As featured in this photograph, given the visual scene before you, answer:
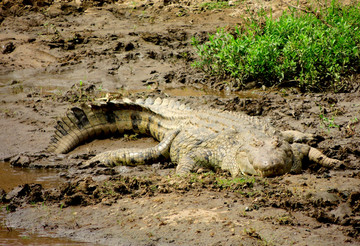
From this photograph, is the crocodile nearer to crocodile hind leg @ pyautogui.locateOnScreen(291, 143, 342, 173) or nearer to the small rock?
crocodile hind leg @ pyautogui.locateOnScreen(291, 143, 342, 173)

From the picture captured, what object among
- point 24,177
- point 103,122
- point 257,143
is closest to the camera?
point 257,143

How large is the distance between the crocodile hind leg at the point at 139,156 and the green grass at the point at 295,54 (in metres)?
2.72

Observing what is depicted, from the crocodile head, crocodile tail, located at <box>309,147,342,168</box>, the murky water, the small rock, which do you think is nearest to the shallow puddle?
the murky water

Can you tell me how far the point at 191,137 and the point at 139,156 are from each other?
79 cm

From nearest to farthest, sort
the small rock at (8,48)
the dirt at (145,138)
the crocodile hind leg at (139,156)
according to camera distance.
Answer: the dirt at (145,138) → the crocodile hind leg at (139,156) → the small rock at (8,48)

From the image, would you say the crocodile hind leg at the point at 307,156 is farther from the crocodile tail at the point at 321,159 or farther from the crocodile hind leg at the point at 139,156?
the crocodile hind leg at the point at 139,156

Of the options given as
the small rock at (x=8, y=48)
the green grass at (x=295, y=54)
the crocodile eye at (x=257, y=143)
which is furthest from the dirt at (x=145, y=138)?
the crocodile eye at (x=257, y=143)

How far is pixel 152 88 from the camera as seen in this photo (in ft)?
28.3

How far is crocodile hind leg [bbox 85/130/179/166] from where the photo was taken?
236 inches

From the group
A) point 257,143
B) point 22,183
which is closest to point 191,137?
point 257,143

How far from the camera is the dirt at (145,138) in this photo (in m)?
3.69

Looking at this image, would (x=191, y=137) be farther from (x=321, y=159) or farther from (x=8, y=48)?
(x=8, y=48)

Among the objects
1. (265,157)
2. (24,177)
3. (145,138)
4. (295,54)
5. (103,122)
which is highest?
(295,54)

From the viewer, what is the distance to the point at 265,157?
4.77 metres
